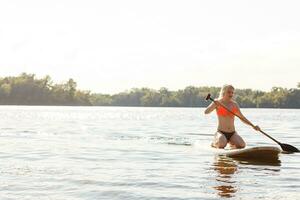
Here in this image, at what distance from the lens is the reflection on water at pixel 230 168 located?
8.98 metres

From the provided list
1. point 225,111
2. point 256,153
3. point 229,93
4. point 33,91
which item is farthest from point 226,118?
point 33,91

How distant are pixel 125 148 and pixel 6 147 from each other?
3.60 metres

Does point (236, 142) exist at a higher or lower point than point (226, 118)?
lower

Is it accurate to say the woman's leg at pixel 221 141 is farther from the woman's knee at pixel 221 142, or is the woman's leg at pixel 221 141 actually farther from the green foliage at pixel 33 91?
the green foliage at pixel 33 91

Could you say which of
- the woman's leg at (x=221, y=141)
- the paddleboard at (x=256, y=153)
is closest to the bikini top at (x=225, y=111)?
the woman's leg at (x=221, y=141)

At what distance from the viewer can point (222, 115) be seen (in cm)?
1453

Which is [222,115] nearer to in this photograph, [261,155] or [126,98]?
[261,155]

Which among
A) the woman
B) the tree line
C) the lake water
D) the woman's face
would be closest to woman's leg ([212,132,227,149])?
the woman

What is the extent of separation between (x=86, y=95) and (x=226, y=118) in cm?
15277

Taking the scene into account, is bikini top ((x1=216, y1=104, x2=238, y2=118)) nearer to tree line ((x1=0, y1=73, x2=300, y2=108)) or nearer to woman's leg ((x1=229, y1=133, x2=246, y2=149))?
woman's leg ((x1=229, y1=133, x2=246, y2=149))

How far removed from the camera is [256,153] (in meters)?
13.5

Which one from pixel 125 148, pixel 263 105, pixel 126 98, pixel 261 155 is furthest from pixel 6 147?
pixel 126 98

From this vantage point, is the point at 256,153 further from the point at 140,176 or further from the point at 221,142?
the point at 140,176

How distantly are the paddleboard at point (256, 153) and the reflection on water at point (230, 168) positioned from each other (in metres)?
0.17
